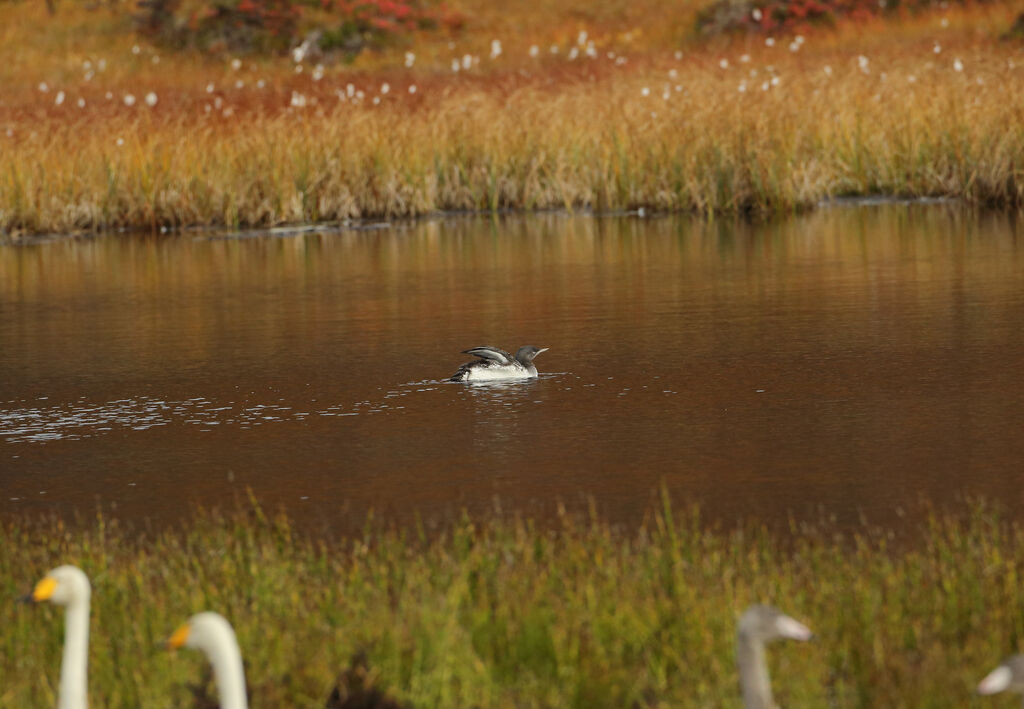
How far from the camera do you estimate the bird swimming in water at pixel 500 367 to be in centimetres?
1134

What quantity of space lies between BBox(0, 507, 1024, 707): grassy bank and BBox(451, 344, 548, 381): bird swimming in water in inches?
163

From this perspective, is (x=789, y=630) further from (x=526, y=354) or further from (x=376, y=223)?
(x=376, y=223)

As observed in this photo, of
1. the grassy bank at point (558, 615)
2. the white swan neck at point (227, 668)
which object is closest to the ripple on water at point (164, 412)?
the grassy bank at point (558, 615)

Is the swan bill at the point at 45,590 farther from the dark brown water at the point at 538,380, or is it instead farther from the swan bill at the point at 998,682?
the dark brown water at the point at 538,380

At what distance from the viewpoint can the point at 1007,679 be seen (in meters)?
4.09

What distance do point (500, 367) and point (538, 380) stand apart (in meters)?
0.27

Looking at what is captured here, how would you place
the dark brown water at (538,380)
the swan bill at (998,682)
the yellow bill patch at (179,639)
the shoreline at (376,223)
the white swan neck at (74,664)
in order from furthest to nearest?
the shoreline at (376,223) → the dark brown water at (538,380) → the white swan neck at (74,664) → the yellow bill patch at (179,639) → the swan bill at (998,682)

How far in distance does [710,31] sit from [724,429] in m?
38.8

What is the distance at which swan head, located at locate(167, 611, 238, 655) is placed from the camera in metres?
4.13

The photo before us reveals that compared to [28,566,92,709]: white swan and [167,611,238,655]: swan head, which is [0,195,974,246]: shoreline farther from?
[167,611,238,655]: swan head

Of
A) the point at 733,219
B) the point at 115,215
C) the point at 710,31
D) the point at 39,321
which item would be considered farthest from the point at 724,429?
the point at 710,31

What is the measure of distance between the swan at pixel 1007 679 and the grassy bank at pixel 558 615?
3.02 ft

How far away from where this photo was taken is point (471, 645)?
5969 mm

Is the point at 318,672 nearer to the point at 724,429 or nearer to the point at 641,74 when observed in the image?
the point at 724,429
